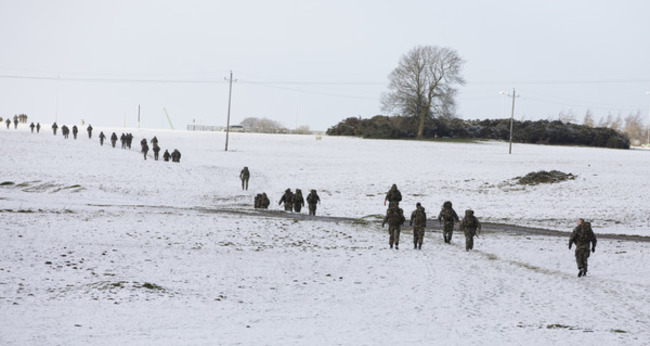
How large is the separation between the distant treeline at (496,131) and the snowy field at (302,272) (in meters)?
53.9

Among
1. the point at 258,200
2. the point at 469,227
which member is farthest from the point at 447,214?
the point at 258,200

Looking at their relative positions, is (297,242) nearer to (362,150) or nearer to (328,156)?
(328,156)

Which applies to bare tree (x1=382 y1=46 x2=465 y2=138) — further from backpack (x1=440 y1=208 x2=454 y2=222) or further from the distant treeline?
backpack (x1=440 y1=208 x2=454 y2=222)

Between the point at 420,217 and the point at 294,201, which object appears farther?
the point at 294,201

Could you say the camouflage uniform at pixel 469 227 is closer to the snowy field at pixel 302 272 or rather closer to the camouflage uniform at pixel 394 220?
the snowy field at pixel 302 272

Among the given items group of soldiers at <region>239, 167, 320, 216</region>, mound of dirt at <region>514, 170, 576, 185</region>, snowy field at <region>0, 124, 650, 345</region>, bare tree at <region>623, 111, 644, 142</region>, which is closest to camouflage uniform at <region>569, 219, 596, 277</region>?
snowy field at <region>0, 124, 650, 345</region>

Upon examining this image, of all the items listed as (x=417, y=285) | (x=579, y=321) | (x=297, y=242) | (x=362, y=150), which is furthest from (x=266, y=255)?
(x=362, y=150)

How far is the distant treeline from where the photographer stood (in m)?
87.4

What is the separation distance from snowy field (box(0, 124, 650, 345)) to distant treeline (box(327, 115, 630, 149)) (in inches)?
2123

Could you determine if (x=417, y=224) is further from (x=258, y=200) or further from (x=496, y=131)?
(x=496, y=131)

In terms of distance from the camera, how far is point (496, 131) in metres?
96.2

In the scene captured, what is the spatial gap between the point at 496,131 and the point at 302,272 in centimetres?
8586

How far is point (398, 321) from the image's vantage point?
37.6 ft

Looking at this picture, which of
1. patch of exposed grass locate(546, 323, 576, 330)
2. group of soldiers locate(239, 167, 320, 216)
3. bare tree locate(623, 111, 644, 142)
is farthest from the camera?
bare tree locate(623, 111, 644, 142)
